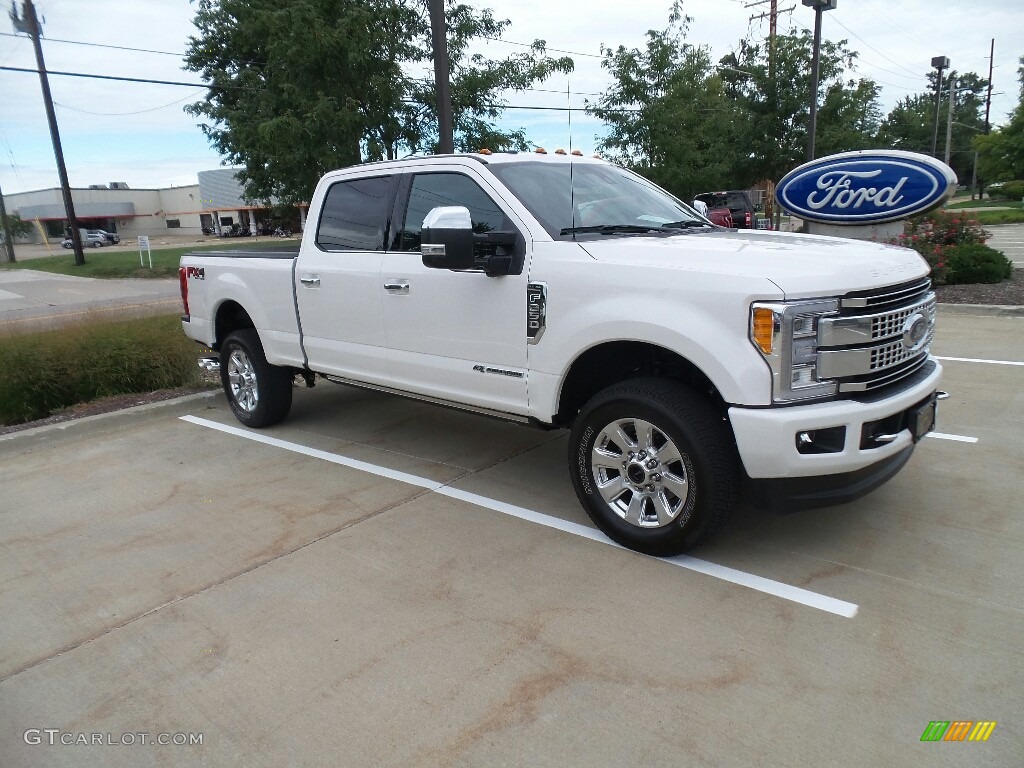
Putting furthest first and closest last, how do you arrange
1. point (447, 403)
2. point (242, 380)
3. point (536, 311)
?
point (242, 380)
point (447, 403)
point (536, 311)

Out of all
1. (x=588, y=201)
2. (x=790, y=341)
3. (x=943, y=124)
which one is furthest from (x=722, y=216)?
(x=943, y=124)

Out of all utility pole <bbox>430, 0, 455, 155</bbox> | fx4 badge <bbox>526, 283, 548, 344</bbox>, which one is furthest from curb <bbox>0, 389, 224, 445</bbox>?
fx4 badge <bbox>526, 283, 548, 344</bbox>

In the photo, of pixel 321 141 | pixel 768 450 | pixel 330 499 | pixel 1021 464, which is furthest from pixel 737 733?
pixel 321 141

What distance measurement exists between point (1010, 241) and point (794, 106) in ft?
25.0

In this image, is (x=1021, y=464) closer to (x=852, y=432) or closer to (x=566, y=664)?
(x=852, y=432)

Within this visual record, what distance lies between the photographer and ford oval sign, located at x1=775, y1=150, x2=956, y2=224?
703cm

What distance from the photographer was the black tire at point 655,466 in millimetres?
3592

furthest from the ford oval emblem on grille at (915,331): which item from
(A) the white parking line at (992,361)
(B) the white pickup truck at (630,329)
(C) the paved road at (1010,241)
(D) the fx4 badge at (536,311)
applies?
(C) the paved road at (1010,241)

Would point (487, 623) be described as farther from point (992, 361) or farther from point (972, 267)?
point (972, 267)

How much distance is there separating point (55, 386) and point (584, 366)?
6.19 m

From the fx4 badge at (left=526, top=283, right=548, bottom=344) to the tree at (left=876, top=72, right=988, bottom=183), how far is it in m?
45.6

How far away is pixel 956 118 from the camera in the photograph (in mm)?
81500

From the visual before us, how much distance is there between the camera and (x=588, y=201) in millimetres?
4621

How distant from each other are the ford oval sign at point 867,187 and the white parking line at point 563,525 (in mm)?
4870
